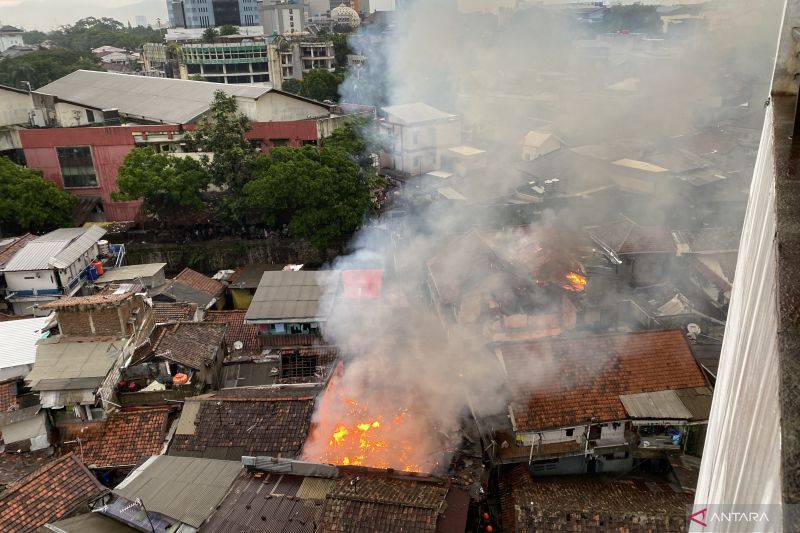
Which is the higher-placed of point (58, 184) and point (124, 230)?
point (58, 184)

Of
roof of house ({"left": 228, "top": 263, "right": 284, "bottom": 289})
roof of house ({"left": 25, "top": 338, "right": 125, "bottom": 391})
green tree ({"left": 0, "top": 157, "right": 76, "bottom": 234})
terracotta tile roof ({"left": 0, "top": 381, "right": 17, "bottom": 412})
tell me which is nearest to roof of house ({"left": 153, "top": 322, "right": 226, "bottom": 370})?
roof of house ({"left": 25, "top": 338, "right": 125, "bottom": 391})

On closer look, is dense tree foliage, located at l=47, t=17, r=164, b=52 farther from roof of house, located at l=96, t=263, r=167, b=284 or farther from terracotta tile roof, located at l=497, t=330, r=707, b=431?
terracotta tile roof, located at l=497, t=330, r=707, b=431

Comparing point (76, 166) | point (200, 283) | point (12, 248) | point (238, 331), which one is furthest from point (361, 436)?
point (76, 166)

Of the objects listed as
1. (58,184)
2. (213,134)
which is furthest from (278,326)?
(58,184)

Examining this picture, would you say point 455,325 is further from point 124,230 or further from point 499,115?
point 499,115

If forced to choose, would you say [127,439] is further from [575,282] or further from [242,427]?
[575,282]

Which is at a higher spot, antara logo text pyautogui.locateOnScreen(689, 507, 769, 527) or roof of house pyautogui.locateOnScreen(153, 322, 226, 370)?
antara logo text pyautogui.locateOnScreen(689, 507, 769, 527)
